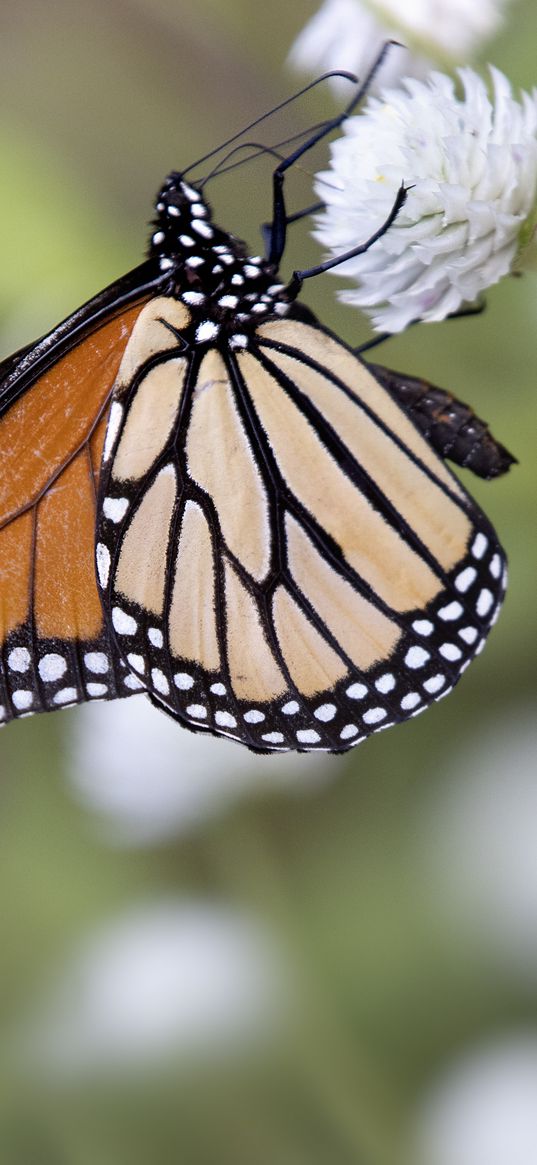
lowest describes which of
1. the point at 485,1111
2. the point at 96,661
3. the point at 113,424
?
the point at 485,1111

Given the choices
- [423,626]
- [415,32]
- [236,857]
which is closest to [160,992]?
[236,857]

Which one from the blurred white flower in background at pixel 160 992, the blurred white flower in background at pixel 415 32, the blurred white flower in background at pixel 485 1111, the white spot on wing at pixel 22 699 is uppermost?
the blurred white flower in background at pixel 415 32

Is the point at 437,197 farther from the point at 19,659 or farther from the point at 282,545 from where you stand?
the point at 19,659

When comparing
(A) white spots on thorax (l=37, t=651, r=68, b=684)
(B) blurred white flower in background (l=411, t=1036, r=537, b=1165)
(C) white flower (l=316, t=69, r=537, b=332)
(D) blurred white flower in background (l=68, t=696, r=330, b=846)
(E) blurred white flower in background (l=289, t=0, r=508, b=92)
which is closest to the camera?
(C) white flower (l=316, t=69, r=537, b=332)

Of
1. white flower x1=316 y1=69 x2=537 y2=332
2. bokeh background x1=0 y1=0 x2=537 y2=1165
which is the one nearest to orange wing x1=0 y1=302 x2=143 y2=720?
white flower x1=316 y1=69 x2=537 y2=332

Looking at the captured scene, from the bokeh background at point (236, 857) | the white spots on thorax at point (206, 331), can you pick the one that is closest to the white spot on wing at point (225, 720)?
the white spots on thorax at point (206, 331)

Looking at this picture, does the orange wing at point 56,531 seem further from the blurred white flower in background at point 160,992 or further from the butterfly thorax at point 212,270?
the blurred white flower in background at point 160,992

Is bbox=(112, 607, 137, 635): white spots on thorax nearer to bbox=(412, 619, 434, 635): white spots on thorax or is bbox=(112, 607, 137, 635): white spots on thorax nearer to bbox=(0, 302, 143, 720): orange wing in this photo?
bbox=(0, 302, 143, 720): orange wing

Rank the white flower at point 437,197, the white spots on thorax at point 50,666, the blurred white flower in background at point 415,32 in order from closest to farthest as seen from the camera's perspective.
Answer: the white flower at point 437,197 < the white spots on thorax at point 50,666 < the blurred white flower in background at point 415,32
